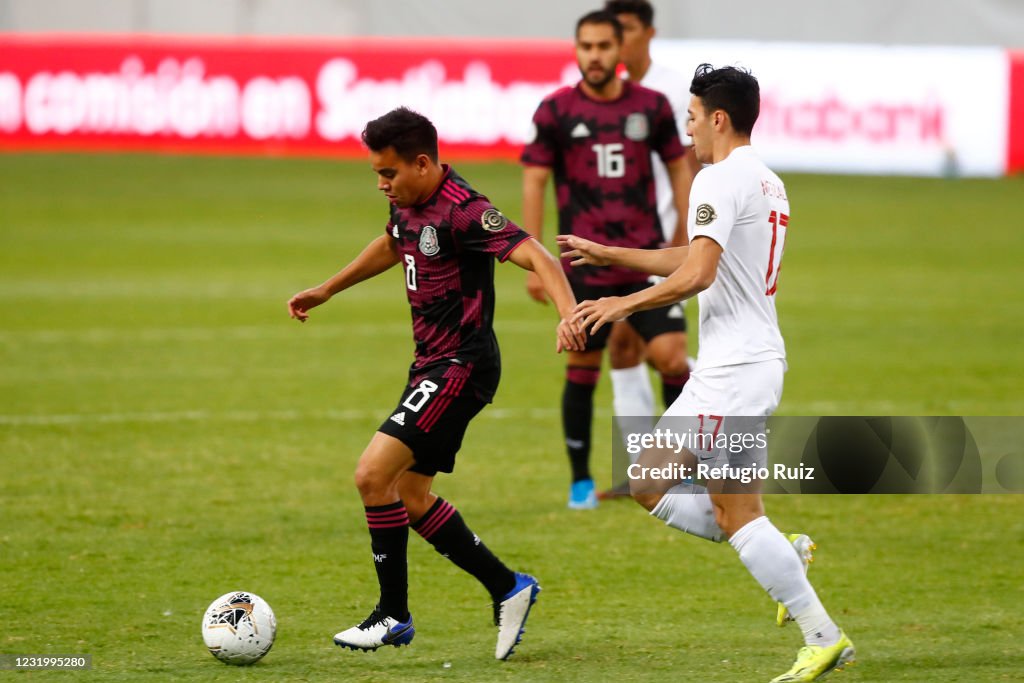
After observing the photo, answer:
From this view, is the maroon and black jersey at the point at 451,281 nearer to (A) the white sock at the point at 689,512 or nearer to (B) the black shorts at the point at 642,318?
(A) the white sock at the point at 689,512

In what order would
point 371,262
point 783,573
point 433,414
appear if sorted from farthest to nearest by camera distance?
point 371,262, point 433,414, point 783,573

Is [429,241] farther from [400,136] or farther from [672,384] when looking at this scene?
[672,384]

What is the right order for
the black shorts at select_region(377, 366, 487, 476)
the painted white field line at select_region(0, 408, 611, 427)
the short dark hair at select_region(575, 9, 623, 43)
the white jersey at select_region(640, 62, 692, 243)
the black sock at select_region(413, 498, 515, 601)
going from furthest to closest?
the painted white field line at select_region(0, 408, 611, 427) < the white jersey at select_region(640, 62, 692, 243) < the short dark hair at select_region(575, 9, 623, 43) < the black sock at select_region(413, 498, 515, 601) < the black shorts at select_region(377, 366, 487, 476)

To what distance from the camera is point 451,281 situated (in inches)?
204

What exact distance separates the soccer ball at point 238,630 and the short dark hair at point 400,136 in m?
1.64

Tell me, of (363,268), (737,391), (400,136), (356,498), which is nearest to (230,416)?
(356,498)

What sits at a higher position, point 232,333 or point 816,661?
point 232,333

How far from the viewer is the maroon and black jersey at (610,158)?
7.52m

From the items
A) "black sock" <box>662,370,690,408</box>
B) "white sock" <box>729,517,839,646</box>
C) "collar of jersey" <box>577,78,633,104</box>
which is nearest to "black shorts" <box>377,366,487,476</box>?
"white sock" <box>729,517,839,646</box>

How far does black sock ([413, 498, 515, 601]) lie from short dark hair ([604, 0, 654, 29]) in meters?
3.76

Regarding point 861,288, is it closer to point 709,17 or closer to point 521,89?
point 521,89

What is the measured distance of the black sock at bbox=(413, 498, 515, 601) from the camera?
17.3 feet

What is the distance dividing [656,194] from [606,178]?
0.35m

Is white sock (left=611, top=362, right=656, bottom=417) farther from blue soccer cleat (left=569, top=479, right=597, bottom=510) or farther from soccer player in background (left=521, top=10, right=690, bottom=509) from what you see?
blue soccer cleat (left=569, top=479, right=597, bottom=510)
